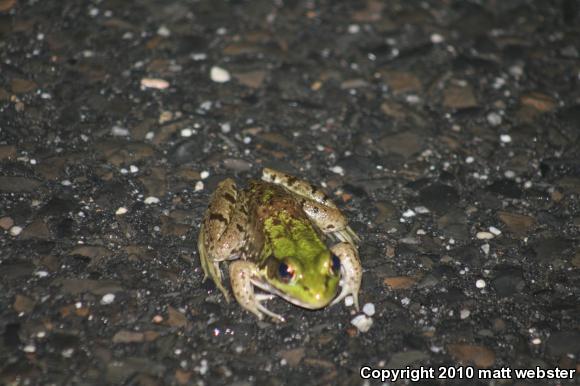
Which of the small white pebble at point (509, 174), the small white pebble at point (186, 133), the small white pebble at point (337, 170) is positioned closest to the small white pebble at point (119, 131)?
the small white pebble at point (186, 133)

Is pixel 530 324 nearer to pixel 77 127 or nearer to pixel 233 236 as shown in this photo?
pixel 233 236

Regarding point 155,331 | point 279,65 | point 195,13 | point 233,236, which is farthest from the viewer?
point 195,13

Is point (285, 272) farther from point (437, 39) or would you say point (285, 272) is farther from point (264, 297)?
point (437, 39)

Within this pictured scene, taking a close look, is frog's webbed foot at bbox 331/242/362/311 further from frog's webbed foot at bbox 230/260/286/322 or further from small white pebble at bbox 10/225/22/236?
small white pebble at bbox 10/225/22/236

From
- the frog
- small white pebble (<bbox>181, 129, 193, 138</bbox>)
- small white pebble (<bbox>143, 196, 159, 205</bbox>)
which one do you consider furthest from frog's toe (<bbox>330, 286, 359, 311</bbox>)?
small white pebble (<bbox>181, 129, 193, 138</bbox>)

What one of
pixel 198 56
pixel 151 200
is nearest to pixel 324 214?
pixel 151 200

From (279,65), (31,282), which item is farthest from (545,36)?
(31,282)

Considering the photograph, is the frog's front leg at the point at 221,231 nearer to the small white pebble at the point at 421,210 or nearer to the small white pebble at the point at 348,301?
the small white pebble at the point at 348,301
